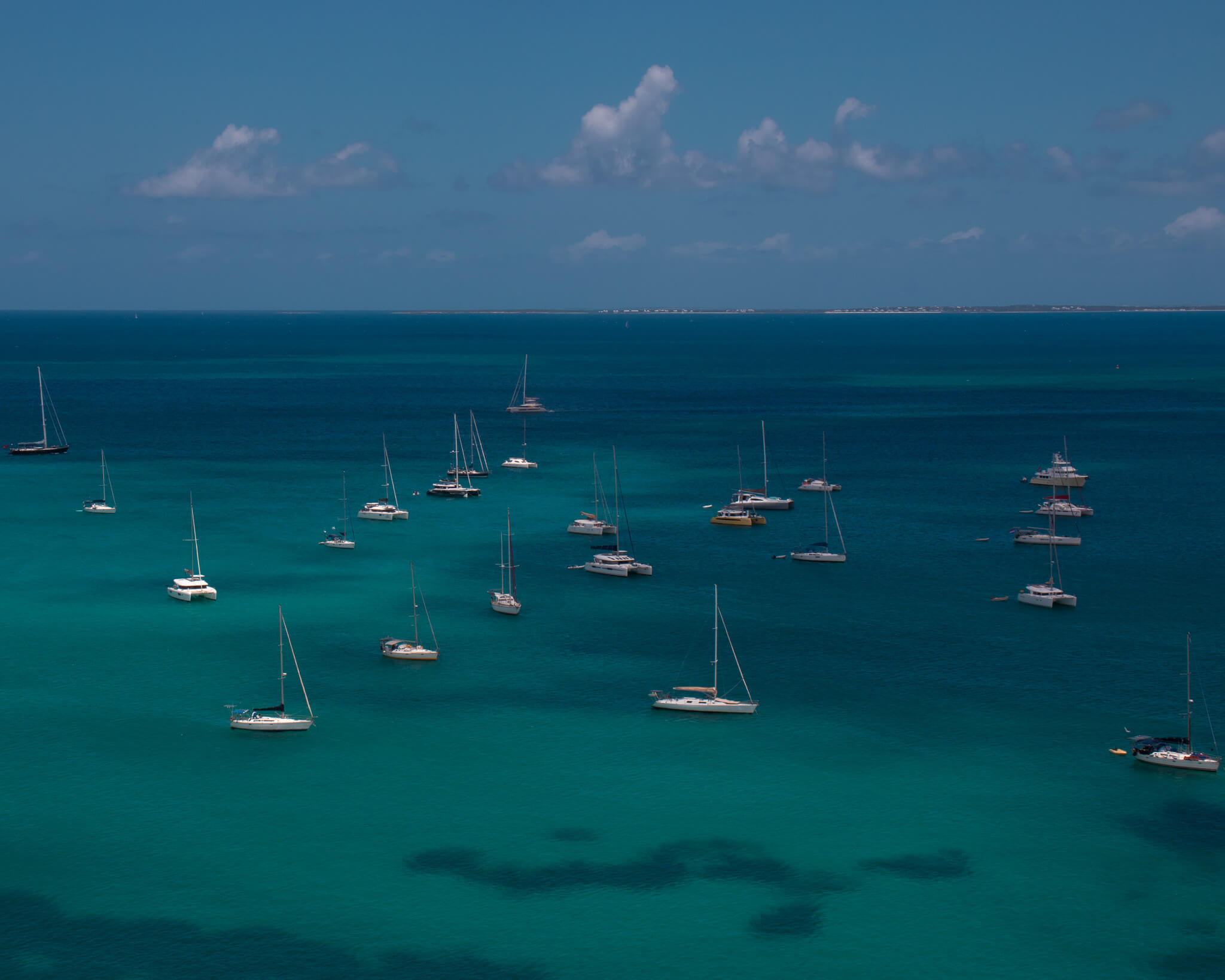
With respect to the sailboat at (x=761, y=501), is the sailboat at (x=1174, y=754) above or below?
below

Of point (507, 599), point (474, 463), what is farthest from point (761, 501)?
point (507, 599)

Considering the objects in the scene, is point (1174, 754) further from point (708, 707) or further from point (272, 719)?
point (272, 719)

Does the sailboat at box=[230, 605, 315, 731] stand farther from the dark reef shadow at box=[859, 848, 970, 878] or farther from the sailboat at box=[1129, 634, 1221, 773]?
the sailboat at box=[1129, 634, 1221, 773]

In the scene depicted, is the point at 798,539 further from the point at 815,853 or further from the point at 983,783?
the point at 815,853

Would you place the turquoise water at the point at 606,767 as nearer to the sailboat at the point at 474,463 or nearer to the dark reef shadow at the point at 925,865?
the dark reef shadow at the point at 925,865

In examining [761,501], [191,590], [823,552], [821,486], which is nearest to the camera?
[191,590]

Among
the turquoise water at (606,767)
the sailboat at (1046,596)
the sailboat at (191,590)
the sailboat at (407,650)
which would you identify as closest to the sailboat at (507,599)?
the turquoise water at (606,767)
